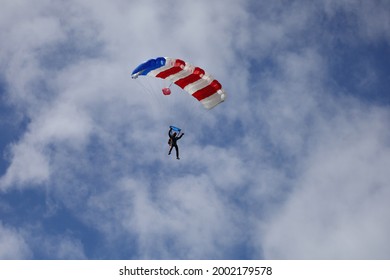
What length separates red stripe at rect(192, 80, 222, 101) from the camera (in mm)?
32656

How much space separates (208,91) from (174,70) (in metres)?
2.66

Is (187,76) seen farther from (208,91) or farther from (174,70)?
(208,91)

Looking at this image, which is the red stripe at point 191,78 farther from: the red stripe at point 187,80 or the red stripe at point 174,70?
the red stripe at point 174,70

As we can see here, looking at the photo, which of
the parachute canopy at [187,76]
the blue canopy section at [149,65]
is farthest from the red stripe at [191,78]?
the blue canopy section at [149,65]

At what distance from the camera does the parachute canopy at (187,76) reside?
30.7 metres

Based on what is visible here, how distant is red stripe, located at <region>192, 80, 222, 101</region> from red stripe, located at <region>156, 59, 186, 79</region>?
2165mm

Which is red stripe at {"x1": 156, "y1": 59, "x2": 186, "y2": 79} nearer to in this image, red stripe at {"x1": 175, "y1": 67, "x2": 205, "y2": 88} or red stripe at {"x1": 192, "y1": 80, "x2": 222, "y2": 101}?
red stripe at {"x1": 175, "y1": 67, "x2": 205, "y2": 88}

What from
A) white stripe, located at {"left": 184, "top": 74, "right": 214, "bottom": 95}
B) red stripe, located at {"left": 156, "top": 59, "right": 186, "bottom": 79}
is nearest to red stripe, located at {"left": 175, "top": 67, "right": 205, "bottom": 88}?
white stripe, located at {"left": 184, "top": 74, "right": 214, "bottom": 95}

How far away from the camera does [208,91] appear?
33.2 m

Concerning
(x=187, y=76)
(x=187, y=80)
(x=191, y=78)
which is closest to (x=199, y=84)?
(x=191, y=78)
